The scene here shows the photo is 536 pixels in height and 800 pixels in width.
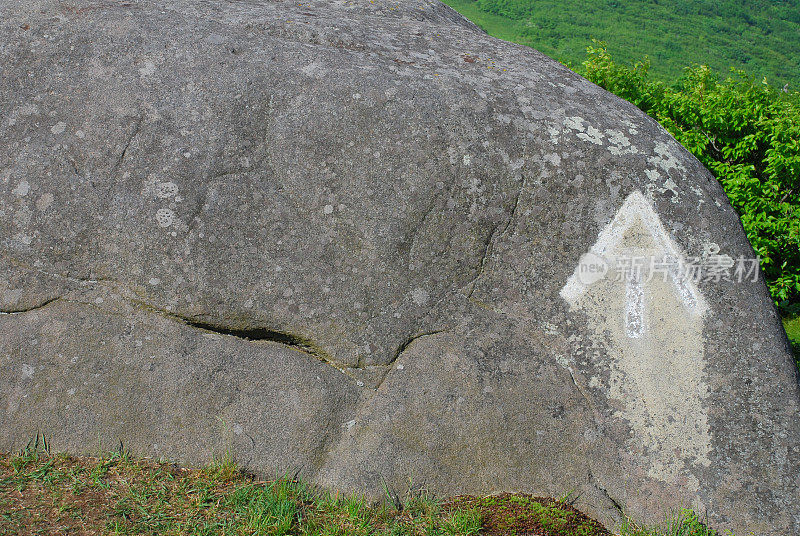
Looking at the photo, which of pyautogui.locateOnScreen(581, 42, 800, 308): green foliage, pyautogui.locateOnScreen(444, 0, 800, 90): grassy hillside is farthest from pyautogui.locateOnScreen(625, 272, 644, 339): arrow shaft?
pyautogui.locateOnScreen(444, 0, 800, 90): grassy hillside

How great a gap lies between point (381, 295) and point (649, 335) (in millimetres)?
1427

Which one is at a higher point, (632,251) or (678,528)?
(632,251)

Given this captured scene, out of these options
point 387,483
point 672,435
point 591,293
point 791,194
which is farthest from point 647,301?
point 791,194

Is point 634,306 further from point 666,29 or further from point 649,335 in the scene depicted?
point 666,29

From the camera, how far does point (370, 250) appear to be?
11.5 ft

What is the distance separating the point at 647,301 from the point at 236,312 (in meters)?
2.17

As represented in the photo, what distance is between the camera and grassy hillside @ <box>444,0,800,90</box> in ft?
57.6

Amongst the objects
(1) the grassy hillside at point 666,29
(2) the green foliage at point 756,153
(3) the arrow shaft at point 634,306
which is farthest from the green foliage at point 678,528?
(1) the grassy hillside at point 666,29

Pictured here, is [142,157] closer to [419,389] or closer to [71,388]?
[71,388]

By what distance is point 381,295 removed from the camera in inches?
137

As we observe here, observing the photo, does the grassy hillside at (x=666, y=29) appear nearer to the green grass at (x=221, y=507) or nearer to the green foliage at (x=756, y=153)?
the green foliage at (x=756, y=153)

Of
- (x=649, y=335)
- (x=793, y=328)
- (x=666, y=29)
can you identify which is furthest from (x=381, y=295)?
(x=666, y=29)

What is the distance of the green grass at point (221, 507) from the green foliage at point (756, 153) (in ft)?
16.1

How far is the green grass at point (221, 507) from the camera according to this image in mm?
2988
